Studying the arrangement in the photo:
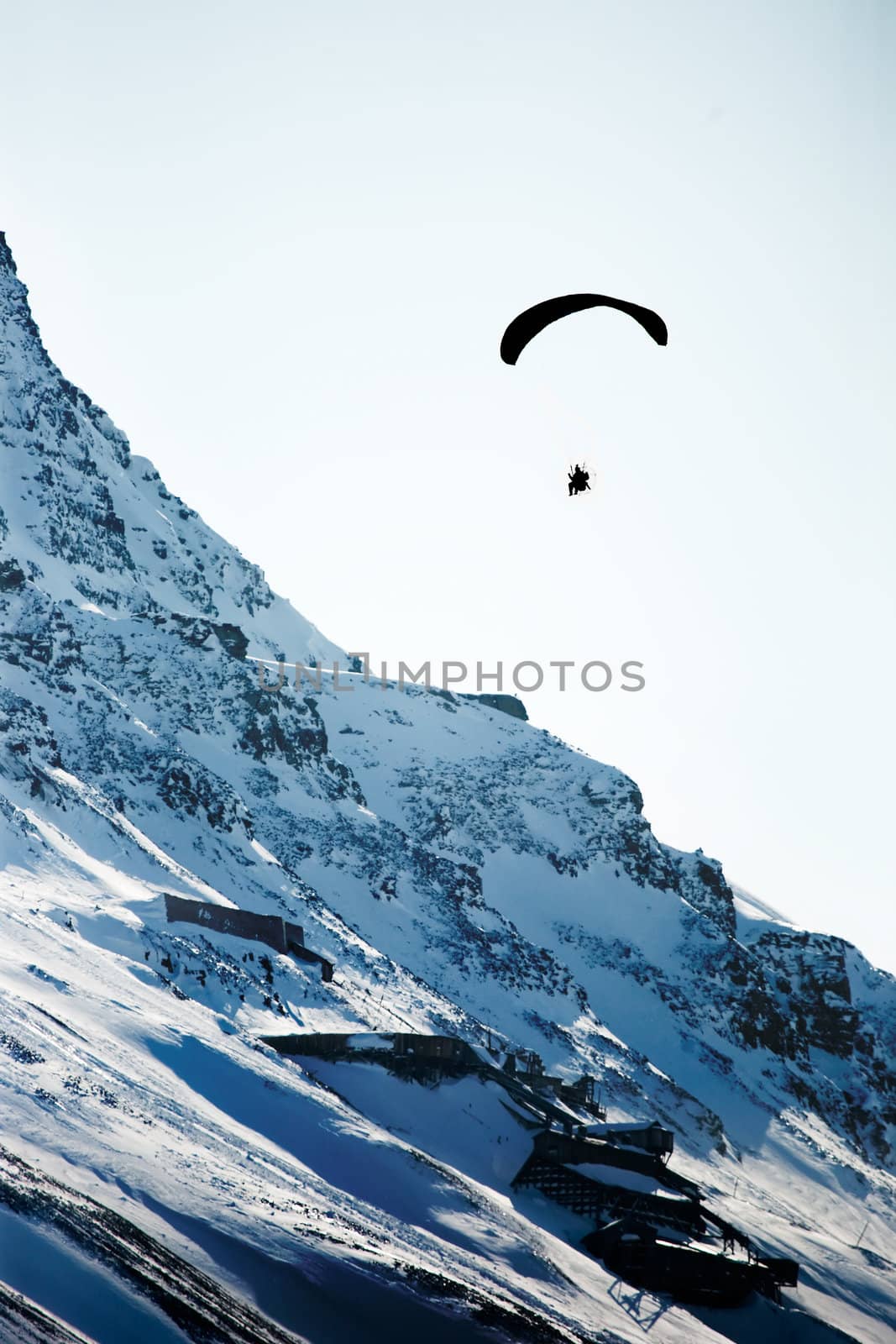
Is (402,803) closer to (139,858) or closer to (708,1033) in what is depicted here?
(708,1033)

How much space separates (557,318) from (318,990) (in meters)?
36.7

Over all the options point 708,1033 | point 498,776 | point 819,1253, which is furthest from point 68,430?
point 819,1253

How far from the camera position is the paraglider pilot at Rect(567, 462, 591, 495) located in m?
28.3

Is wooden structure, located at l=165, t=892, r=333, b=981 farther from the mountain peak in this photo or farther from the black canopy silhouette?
the mountain peak

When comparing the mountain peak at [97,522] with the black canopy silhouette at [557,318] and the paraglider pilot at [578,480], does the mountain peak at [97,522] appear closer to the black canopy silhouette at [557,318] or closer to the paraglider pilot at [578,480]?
the paraglider pilot at [578,480]

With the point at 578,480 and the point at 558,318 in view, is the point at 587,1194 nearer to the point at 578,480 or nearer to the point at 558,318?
the point at 578,480

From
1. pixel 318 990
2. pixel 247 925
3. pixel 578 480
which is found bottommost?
pixel 318 990

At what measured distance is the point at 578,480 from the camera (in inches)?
1134

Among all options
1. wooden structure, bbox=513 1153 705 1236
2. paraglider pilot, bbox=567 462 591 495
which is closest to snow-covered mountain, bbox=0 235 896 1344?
wooden structure, bbox=513 1153 705 1236

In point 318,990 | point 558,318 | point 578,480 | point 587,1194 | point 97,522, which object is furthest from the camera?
point 97,522

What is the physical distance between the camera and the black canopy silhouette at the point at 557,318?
24.6 m

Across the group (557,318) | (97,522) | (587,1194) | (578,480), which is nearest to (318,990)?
(587,1194)

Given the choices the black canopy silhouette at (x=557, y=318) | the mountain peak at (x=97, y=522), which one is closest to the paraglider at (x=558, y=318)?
the black canopy silhouette at (x=557, y=318)

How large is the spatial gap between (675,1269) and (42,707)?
165 ft
